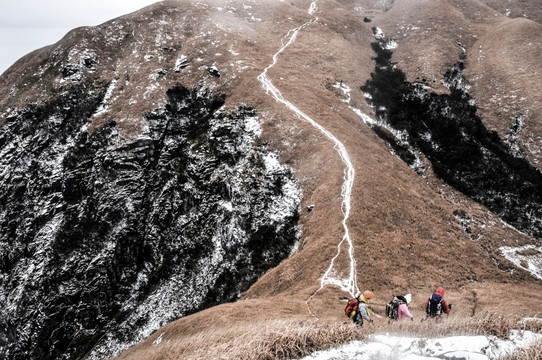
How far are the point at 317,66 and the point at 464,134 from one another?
3113 cm

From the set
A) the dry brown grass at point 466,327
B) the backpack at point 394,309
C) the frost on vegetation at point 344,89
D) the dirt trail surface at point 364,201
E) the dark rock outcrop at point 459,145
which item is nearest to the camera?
the dry brown grass at point 466,327

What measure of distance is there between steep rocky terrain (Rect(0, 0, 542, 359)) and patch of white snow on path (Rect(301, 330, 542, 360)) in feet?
43.2

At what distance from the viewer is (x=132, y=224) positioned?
5050cm

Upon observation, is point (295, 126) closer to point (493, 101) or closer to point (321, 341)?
point (493, 101)

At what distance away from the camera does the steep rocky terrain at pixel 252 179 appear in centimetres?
3178

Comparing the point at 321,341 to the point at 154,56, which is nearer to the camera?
the point at 321,341

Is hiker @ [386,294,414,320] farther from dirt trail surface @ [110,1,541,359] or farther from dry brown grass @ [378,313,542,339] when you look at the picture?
dry brown grass @ [378,313,542,339]

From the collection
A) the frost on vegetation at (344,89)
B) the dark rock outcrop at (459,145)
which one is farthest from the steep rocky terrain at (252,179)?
the frost on vegetation at (344,89)

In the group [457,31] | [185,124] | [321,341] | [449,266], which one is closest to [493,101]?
[457,31]

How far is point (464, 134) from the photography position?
54.1m

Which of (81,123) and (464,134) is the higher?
(81,123)

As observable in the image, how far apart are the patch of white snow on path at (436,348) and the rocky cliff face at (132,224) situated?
29754 mm

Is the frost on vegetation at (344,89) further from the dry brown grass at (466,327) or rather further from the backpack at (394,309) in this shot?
the dry brown grass at (466,327)

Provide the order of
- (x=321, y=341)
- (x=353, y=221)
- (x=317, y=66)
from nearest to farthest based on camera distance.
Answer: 1. (x=321, y=341)
2. (x=353, y=221)
3. (x=317, y=66)
